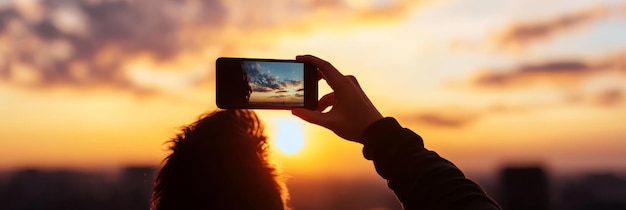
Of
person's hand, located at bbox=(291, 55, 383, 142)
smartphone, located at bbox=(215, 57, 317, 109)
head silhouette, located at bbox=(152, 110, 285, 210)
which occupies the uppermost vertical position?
smartphone, located at bbox=(215, 57, 317, 109)

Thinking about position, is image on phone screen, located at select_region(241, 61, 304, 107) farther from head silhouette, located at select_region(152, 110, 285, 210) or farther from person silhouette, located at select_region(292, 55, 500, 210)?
person silhouette, located at select_region(292, 55, 500, 210)

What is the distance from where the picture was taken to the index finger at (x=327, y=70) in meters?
2.71

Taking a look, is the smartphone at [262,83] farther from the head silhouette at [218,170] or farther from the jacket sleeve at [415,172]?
the jacket sleeve at [415,172]

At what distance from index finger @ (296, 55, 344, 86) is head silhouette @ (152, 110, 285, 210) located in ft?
2.74

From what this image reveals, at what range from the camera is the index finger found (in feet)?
8.88

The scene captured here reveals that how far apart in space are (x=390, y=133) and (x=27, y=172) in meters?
187

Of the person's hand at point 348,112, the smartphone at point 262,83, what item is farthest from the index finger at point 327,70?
the smartphone at point 262,83

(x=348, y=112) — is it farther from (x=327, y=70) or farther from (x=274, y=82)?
(x=274, y=82)

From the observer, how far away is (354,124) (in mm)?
2514

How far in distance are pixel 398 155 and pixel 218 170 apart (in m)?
1.56

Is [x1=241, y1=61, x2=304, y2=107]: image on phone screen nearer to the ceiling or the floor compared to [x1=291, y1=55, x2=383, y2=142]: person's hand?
nearer to the ceiling

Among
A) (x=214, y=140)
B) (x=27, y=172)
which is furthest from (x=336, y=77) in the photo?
(x=27, y=172)

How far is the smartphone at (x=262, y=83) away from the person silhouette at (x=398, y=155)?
56 centimetres

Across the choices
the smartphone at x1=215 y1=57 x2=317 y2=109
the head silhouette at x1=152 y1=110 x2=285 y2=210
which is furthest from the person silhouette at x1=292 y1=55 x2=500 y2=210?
the head silhouette at x1=152 y1=110 x2=285 y2=210
